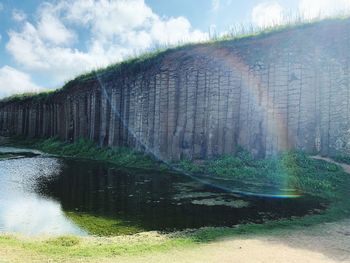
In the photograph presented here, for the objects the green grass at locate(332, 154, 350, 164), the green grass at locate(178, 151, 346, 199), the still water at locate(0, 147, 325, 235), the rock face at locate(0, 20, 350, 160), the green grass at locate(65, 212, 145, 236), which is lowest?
the green grass at locate(65, 212, 145, 236)

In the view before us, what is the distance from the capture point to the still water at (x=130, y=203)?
877cm

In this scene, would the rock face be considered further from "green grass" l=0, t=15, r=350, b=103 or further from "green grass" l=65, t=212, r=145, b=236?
"green grass" l=65, t=212, r=145, b=236

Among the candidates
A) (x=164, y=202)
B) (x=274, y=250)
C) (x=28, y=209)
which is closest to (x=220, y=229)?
(x=274, y=250)

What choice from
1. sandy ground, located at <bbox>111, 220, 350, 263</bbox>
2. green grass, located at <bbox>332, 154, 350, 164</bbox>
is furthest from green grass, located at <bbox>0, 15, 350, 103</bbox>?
sandy ground, located at <bbox>111, 220, 350, 263</bbox>

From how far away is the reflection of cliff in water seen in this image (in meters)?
9.02

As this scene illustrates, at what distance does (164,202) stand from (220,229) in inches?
117

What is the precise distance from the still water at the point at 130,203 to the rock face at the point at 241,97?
9.44 ft

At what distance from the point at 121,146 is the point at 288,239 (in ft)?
50.1

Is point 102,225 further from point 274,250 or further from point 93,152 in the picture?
point 93,152

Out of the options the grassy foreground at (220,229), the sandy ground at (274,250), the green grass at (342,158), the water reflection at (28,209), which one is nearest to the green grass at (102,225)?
the grassy foreground at (220,229)

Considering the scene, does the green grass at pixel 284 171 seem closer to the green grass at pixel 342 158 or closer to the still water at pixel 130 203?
the green grass at pixel 342 158

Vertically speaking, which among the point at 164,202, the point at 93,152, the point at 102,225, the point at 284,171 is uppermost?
the point at 93,152

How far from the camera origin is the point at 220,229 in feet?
26.2

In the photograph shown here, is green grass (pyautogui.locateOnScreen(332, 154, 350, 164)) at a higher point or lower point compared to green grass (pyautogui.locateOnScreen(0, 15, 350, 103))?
lower
